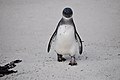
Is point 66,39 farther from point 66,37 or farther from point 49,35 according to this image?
point 49,35

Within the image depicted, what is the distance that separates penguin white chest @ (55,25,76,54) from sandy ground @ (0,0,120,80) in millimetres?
236

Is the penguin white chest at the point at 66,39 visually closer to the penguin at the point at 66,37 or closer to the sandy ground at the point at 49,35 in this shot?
the penguin at the point at 66,37

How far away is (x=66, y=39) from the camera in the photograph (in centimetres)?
455

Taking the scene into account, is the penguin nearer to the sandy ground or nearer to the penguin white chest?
the penguin white chest

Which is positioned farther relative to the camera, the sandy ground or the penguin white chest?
the penguin white chest

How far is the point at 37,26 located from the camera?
7.84 metres

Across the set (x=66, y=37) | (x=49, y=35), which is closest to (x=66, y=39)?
(x=66, y=37)

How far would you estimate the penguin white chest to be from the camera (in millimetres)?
4543

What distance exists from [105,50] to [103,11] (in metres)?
3.99

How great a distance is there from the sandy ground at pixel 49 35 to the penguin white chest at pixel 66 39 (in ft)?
0.77

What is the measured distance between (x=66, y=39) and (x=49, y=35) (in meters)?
2.46

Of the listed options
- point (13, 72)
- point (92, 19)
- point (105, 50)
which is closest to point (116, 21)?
point (92, 19)

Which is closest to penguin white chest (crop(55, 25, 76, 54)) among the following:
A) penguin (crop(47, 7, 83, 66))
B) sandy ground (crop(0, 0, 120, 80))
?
penguin (crop(47, 7, 83, 66))

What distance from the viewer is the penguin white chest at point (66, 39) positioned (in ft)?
14.9
